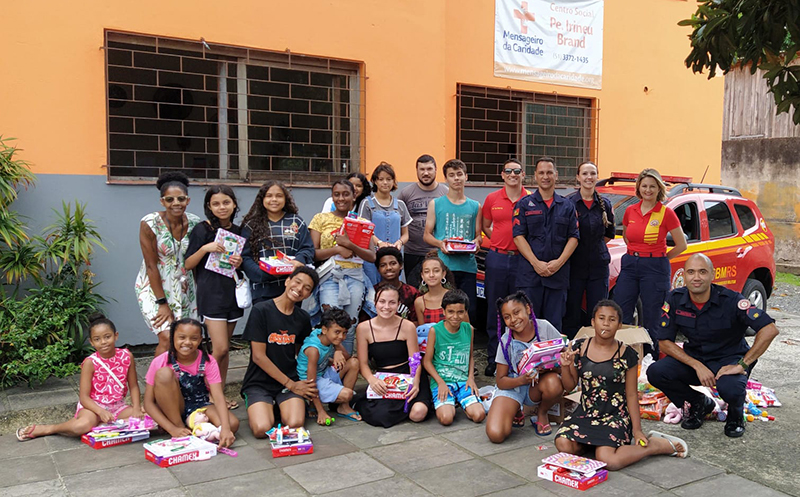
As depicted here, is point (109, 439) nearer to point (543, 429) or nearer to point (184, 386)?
point (184, 386)

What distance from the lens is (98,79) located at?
6605 mm

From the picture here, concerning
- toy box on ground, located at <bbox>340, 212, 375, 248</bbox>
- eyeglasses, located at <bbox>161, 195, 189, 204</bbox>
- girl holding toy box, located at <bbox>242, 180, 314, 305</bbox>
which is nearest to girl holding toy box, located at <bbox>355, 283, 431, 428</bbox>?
toy box on ground, located at <bbox>340, 212, 375, 248</bbox>

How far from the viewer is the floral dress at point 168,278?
5.16 meters

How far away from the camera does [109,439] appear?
456 centimetres

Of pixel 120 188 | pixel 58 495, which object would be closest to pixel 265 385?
pixel 58 495

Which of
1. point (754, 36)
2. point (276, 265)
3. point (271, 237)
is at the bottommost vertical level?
point (276, 265)

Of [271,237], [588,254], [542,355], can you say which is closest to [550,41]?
[588,254]

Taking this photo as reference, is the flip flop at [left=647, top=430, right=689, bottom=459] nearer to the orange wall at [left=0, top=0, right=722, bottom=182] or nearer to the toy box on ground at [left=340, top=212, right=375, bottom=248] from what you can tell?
the toy box on ground at [left=340, top=212, right=375, bottom=248]

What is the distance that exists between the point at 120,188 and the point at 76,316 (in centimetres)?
138

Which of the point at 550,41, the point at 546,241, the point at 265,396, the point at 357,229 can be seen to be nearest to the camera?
the point at 265,396

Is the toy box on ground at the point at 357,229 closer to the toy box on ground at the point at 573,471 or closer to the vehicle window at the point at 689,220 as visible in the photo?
the toy box on ground at the point at 573,471

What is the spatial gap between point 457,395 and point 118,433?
8.08 ft

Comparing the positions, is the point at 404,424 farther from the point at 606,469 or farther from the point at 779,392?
the point at 779,392

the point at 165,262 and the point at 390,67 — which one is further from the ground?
the point at 390,67
